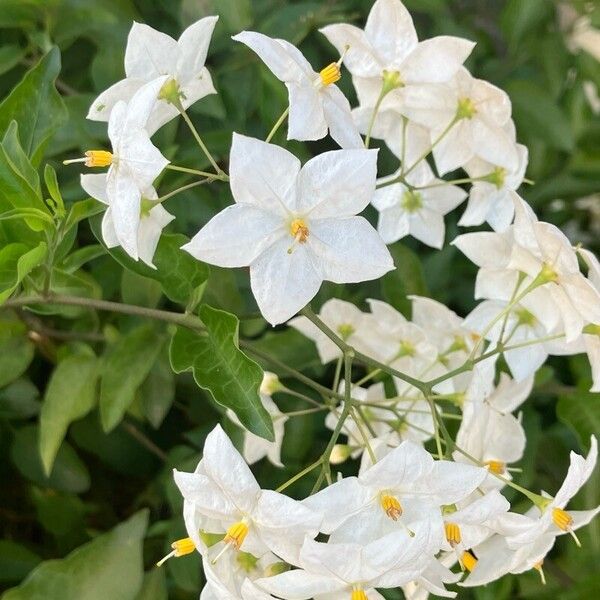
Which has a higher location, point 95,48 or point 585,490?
point 95,48

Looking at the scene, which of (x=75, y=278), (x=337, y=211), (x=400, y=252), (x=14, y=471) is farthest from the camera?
(x=14, y=471)

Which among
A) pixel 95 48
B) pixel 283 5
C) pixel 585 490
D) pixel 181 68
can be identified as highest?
pixel 181 68

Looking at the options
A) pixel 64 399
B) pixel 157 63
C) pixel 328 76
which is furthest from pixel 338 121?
pixel 64 399

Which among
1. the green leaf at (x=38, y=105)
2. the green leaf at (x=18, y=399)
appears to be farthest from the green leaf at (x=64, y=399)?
the green leaf at (x=38, y=105)

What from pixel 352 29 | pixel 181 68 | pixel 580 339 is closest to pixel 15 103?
pixel 181 68

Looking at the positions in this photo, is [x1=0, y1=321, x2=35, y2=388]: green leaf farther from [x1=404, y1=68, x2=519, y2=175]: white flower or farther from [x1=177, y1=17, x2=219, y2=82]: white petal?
[x1=404, y1=68, x2=519, y2=175]: white flower

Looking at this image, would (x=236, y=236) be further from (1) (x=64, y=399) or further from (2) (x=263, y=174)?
(1) (x=64, y=399)

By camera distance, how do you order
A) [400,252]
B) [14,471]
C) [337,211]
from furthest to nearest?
1. [14,471]
2. [400,252]
3. [337,211]

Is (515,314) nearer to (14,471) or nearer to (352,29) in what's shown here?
(352,29)
